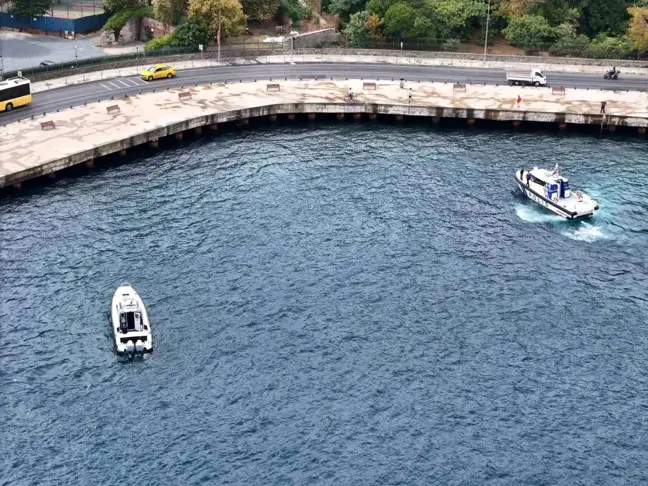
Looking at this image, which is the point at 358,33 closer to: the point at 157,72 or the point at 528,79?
the point at 528,79

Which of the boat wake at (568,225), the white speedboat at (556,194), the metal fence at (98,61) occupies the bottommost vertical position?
the boat wake at (568,225)

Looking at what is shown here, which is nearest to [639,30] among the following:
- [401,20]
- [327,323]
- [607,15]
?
[607,15]

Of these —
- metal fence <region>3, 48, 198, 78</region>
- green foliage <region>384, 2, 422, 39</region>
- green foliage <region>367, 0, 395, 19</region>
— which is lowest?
metal fence <region>3, 48, 198, 78</region>

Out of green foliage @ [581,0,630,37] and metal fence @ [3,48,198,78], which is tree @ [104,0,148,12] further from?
green foliage @ [581,0,630,37]

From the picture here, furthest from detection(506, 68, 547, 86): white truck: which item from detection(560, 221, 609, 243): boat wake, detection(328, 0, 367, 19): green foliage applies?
detection(560, 221, 609, 243): boat wake

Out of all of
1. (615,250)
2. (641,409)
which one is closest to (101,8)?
(615,250)

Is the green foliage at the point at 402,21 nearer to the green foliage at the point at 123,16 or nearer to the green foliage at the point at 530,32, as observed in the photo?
the green foliage at the point at 530,32

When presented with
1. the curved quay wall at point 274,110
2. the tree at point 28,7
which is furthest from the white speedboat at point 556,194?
the tree at point 28,7
